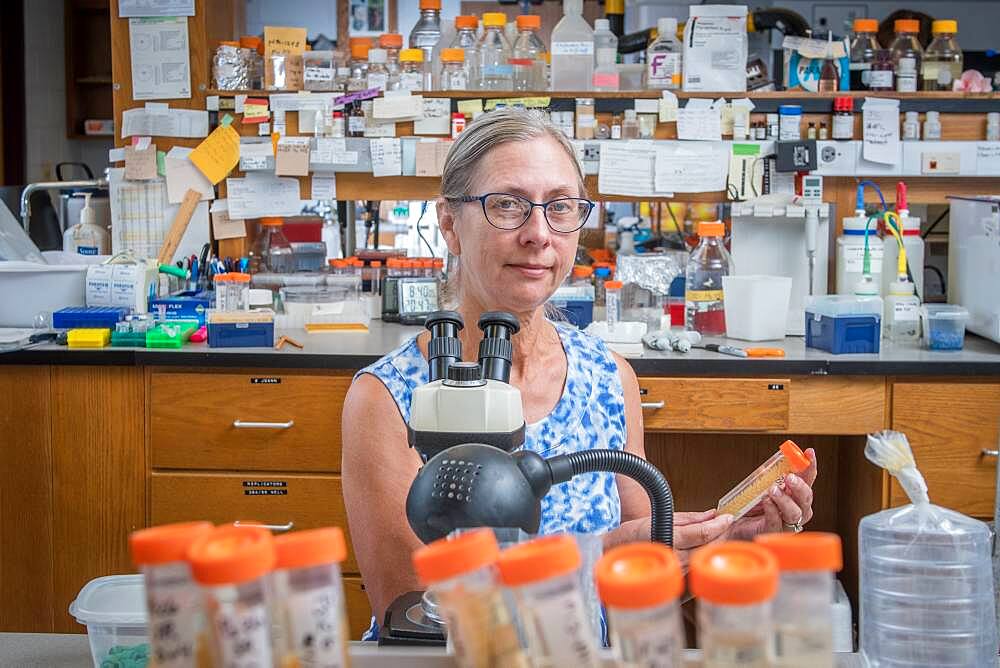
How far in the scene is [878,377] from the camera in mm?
2830

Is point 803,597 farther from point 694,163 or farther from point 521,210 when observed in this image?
point 694,163

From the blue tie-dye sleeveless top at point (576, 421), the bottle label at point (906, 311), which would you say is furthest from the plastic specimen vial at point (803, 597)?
the bottle label at point (906, 311)

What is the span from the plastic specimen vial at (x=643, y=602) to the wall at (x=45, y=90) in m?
6.62

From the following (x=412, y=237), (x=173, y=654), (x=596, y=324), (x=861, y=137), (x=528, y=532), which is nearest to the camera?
(x=173, y=654)

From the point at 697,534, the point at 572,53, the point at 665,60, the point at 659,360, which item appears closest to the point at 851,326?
the point at 659,360

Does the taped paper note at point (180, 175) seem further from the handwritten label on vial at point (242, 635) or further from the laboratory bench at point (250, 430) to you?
the handwritten label on vial at point (242, 635)

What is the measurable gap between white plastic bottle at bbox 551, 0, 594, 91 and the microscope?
2.42 m

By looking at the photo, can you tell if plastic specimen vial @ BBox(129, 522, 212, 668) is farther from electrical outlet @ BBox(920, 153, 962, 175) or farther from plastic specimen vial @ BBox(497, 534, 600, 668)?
electrical outlet @ BBox(920, 153, 962, 175)

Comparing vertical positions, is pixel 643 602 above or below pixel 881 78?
below

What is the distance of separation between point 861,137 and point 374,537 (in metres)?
2.43

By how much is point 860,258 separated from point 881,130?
439 mm

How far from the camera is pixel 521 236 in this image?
164 centimetres

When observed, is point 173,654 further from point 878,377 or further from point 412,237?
point 412,237

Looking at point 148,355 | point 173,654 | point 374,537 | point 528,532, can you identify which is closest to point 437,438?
point 528,532
